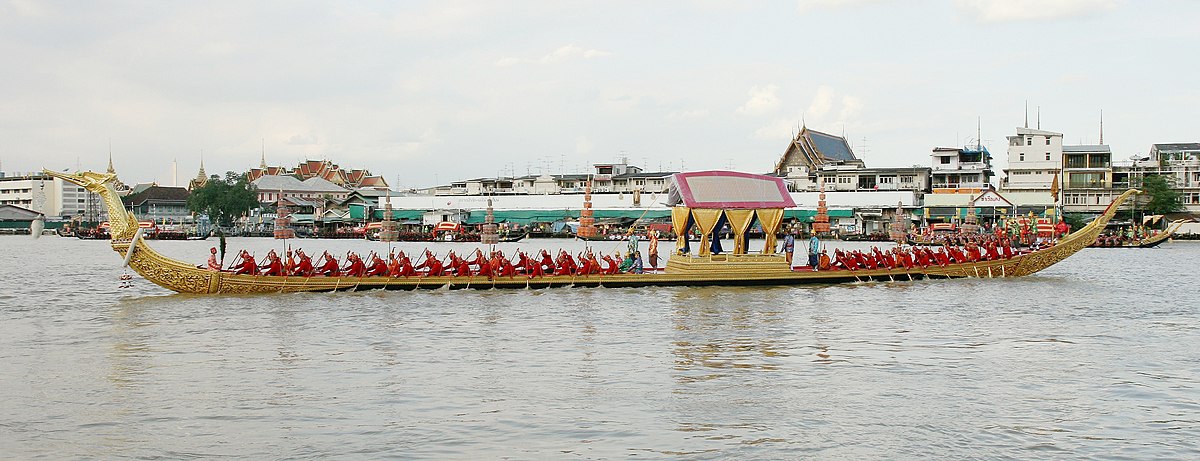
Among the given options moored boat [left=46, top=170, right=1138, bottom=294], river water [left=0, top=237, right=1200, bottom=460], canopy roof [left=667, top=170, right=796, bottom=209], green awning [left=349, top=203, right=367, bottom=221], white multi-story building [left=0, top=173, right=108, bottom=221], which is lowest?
river water [left=0, top=237, right=1200, bottom=460]

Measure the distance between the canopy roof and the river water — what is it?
266cm

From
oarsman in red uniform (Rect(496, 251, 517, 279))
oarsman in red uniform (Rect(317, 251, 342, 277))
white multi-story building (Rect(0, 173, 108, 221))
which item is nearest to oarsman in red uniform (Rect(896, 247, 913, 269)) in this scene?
oarsman in red uniform (Rect(496, 251, 517, 279))

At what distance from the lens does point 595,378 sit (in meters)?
11.7

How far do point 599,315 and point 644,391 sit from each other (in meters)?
7.05

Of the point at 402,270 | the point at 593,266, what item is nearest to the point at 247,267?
the point at 402,270

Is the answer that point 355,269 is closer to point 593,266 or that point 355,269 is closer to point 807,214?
point 593,266

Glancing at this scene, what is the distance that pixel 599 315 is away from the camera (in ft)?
58.9

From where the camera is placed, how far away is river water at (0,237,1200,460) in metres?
8.84

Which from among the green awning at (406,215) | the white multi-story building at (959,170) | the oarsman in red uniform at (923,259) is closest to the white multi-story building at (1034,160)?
the white multi-story building at (959,170)

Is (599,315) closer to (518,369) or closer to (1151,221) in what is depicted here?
(518,369)

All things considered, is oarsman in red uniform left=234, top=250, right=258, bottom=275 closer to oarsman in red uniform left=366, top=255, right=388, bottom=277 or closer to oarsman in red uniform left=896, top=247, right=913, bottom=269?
oarsman in red uniform left=366, top=255, right=388, bottom=277

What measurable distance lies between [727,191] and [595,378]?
453 inches

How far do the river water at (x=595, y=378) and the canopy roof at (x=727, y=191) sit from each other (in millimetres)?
2655

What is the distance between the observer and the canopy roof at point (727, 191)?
72.9 feet
